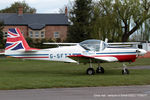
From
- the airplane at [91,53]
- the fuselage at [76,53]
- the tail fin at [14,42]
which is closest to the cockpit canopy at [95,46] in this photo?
the airplane at [91,53]

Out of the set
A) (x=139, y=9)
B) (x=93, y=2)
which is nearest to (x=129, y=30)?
(x=139, y=9)

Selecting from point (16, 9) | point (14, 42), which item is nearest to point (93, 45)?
point (14, 42)

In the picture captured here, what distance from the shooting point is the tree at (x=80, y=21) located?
48625 millimetres

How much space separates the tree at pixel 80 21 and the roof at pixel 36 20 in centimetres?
1256

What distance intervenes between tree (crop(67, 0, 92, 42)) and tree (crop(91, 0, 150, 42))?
2055mm

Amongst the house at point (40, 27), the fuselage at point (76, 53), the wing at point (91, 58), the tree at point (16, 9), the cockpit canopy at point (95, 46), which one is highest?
the tree at point (16, 9)

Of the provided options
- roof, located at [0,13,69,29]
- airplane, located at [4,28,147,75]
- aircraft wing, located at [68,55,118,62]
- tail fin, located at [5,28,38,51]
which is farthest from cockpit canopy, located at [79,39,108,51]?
roof, located at [0,13,69,29]

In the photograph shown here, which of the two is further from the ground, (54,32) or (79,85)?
(54,32)

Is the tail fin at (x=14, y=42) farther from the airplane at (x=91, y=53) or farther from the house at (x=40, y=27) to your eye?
the house at (x=40, y=27)

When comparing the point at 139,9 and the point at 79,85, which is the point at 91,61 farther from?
the point at 139,9

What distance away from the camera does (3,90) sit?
12.2 m

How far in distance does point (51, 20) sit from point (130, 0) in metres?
21.6

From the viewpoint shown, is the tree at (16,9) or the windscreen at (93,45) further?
the tree at (16,9)

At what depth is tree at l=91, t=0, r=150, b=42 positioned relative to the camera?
47281mm
